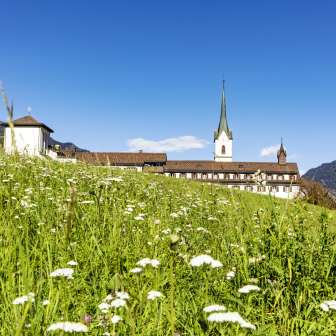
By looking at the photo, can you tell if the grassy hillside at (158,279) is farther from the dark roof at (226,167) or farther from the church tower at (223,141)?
the church tower at (223,141)

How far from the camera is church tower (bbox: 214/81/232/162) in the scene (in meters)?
186

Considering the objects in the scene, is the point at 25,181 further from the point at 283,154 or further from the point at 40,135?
the point at 283,154

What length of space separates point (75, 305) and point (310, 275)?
80.9 inches

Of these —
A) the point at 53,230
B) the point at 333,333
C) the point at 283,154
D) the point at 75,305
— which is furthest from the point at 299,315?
the point at 283,154

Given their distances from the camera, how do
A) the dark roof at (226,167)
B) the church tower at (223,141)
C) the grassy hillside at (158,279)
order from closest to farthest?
1. the grassy hillside at (158,279)
2. the dark roof at (226,167)
3. the church tower at (223,141)

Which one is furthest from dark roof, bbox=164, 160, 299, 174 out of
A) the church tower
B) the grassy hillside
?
the grassy hillside

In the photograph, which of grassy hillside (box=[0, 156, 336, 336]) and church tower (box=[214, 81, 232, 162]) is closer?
grassy hillside (box=[0, 156, 336, 336])

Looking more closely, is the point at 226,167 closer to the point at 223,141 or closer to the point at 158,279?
the point at 223,141

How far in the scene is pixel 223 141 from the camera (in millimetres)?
186375

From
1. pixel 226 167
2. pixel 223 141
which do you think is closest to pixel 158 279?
pixel 226 167

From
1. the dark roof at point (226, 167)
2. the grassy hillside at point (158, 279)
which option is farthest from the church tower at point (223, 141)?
the grassy hillside at point (158, 279)

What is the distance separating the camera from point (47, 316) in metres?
2.60

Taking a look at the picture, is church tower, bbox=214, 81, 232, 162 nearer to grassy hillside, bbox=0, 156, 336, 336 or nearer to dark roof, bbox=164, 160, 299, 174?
dark roof, bbox=164, 160, 299, 174

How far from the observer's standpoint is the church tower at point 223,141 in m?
186
